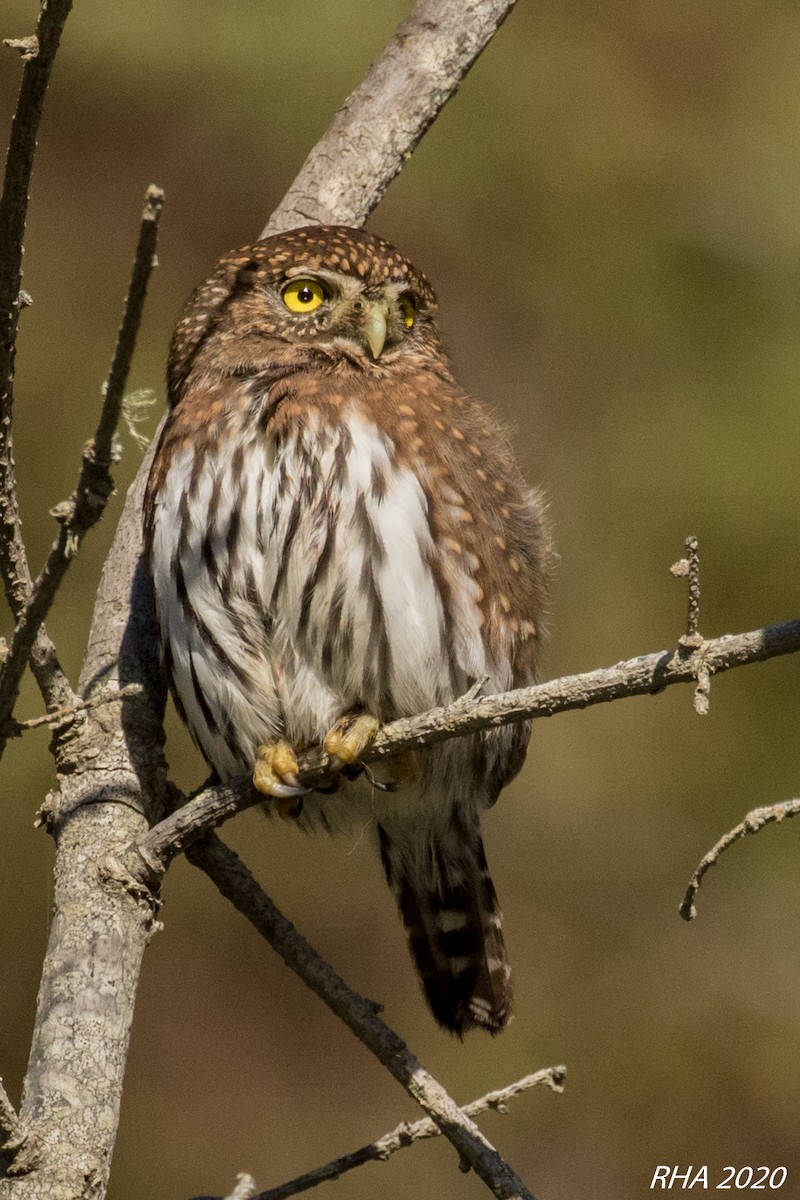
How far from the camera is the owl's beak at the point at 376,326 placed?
154 inches

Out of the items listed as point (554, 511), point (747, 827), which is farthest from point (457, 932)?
point (554, 511)

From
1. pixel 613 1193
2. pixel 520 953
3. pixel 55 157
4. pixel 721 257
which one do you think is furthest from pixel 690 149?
pixel 613 1193

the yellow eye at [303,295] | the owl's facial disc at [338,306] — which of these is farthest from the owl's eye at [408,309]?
the yellow eye at [303,295]

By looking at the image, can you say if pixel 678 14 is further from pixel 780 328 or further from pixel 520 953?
pixel 520 953

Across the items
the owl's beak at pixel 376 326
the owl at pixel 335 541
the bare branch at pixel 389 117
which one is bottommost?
the owl at pixel 335 541

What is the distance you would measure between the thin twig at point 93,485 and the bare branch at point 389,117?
77.5 inches

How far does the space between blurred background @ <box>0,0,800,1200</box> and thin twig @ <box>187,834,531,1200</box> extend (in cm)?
247

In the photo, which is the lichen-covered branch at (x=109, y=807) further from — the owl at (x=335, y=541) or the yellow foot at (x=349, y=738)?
the yellow foot at (x=349, y=738)

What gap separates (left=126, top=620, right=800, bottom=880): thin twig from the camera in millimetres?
2436

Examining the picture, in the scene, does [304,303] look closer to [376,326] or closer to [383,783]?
[376,326]

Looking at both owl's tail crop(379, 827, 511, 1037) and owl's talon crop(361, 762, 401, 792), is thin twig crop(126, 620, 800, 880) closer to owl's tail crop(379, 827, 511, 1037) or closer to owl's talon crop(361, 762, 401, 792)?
owl's talon crop(361, 762, 401, 792)

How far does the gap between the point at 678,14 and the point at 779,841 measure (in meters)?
5.22

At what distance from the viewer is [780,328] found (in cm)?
830

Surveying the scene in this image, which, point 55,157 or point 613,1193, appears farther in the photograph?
point 55,157
